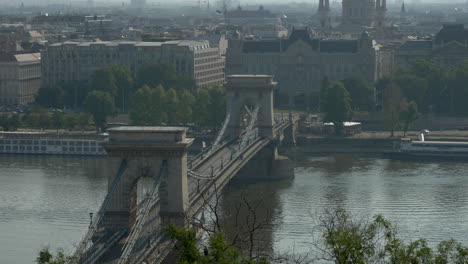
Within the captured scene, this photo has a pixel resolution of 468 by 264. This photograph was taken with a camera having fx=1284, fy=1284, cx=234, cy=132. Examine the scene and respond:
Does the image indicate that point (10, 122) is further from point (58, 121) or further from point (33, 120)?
point (58, 121)

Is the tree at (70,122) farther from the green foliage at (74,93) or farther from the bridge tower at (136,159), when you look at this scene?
the bridge tower at (136,159)

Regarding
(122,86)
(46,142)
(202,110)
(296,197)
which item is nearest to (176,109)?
(202,110)

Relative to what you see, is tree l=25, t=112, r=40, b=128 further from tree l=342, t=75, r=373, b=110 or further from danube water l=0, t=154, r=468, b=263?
tree l=342, t=75, r=373, b=110

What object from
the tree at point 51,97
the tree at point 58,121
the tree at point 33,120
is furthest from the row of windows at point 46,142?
the tree at point 51,97

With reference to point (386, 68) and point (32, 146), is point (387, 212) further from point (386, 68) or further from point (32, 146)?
point (386, 68)

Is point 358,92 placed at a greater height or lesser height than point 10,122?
greater

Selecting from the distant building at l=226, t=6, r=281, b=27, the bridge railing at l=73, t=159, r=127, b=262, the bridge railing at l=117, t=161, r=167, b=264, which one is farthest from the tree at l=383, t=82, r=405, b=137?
the distant building at l=226, t=6, r=281, b=27

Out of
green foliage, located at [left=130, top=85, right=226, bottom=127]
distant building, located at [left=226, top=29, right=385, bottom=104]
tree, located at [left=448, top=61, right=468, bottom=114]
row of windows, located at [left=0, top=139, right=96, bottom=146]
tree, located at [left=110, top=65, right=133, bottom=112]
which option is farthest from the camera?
distant building, located at [left=226, top=29, right=385, bottom=104]
